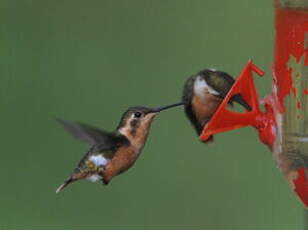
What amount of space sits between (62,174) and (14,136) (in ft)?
2.38

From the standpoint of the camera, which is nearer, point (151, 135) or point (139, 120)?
point (139, 120)

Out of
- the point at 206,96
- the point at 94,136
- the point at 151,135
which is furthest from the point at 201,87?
the point at 151,135

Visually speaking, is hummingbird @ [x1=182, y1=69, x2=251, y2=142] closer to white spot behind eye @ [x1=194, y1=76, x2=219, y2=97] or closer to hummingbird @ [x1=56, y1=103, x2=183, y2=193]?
white spot behind eye @ [x1=194, y1=76, x2=219, y2=97]

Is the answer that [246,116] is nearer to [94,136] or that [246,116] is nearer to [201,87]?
[201,87]

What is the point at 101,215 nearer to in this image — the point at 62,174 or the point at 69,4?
the point at 62,174

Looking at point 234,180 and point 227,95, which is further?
point 234,180

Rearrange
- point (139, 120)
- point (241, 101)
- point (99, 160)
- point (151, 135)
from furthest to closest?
point (151, 135), point (99, 160), point (241, 101), point (139, 120)

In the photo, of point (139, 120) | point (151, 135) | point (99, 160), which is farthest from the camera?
point (151, 135)

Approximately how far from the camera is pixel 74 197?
9.20 meters

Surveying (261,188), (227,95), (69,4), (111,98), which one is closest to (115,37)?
(69,4)

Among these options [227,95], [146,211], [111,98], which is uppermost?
[227,95]

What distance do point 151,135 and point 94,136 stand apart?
4.02m

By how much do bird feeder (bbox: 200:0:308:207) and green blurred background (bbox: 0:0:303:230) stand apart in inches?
115

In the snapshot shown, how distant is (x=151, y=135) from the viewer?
30.0 feet
